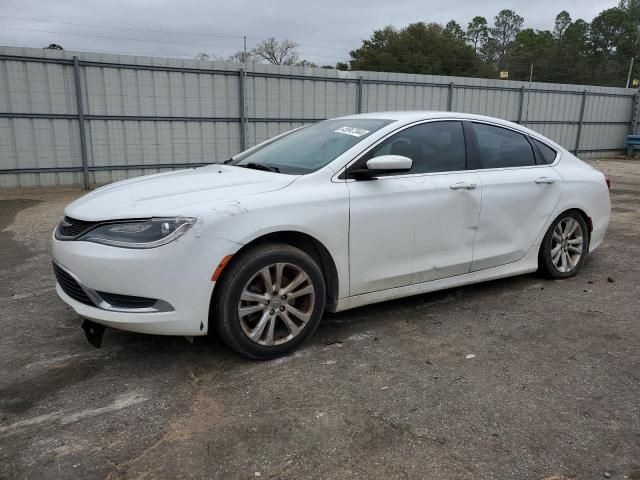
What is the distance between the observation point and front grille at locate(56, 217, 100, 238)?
3125mm

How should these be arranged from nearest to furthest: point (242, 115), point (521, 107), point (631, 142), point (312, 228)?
point (312, 228) < point (242, 115) < point (521, 107) < point (631, 142)

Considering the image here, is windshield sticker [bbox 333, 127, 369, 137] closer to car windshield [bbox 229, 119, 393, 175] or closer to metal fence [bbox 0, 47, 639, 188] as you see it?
car windshield [bbox 229, 119, 393, 175]

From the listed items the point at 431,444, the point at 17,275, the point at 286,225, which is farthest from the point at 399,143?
the point at 17,275

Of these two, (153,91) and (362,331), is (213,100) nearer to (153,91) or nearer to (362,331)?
(153,91)

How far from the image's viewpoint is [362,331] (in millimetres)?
3805

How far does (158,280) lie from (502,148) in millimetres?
3085

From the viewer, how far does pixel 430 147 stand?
4.05 m

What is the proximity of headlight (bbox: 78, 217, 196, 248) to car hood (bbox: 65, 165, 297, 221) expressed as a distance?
0.05 meters

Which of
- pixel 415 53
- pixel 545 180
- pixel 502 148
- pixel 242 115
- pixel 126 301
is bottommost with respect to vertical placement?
pixel 126 301

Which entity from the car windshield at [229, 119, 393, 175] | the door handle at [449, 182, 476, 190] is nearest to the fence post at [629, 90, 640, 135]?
the door handle at [449, 182, 476, 190]

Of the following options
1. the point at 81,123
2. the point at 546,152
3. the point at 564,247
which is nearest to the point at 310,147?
the point at 546,152

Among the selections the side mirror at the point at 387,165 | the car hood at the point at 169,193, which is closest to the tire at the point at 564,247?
the side mirror at the point at 387,165

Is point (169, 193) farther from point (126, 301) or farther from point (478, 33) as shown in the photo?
point (478, 33)

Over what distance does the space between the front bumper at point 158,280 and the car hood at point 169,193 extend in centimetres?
22
